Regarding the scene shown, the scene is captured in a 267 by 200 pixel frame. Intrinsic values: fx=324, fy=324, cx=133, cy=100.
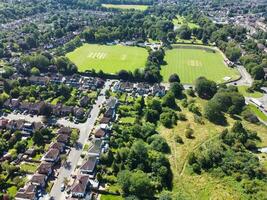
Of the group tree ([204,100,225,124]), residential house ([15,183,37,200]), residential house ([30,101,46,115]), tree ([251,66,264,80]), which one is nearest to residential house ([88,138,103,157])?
residential house ([15,183,37,200])

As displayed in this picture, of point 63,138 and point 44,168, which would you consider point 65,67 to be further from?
point 44,168

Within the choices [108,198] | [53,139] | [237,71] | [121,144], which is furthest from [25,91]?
[237,71]

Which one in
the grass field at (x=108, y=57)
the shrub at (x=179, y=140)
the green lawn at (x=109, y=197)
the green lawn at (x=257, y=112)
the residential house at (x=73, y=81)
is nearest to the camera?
the green lawn at (x=109, y=197)

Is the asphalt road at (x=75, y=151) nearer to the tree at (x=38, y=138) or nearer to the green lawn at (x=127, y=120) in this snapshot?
the green lawn at (x=127, y=120)

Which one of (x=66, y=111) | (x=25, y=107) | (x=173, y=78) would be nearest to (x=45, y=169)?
(x=66, y=111)

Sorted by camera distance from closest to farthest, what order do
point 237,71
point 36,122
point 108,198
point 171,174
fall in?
point 108,198, point 171,174, point 36,122, point 237,71

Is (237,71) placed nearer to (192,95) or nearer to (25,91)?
(192,95)

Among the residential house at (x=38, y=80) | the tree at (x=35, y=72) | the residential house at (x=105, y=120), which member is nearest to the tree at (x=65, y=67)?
the tree at (x=35, y=72)
